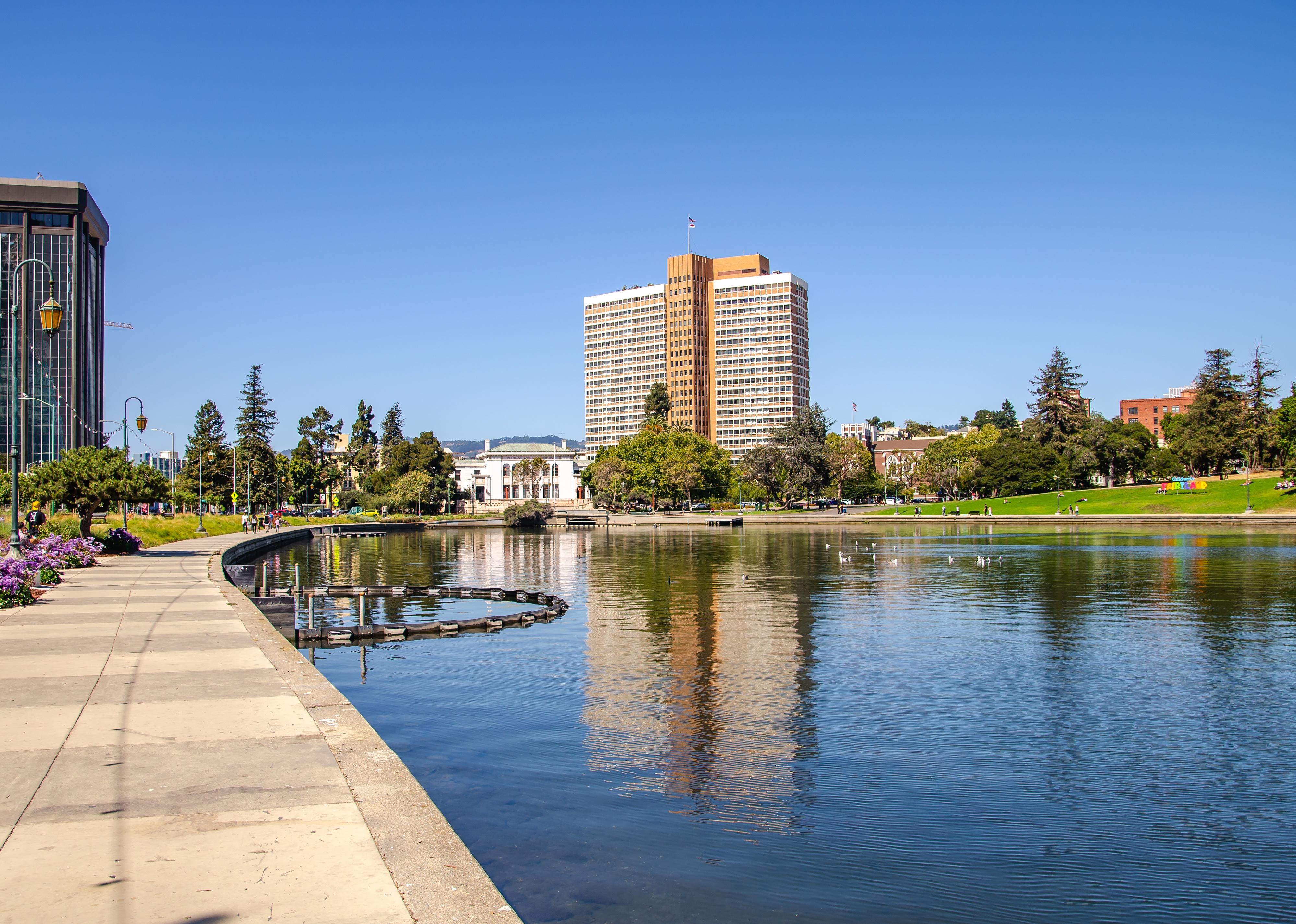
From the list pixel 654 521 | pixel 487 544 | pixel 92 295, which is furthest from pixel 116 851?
pixel 92 295

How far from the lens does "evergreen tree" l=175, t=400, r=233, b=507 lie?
135250 mm

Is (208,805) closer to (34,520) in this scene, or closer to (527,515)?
(34,520)

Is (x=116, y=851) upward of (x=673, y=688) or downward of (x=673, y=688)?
upward

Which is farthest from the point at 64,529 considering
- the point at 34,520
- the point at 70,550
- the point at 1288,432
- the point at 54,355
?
the point at 54,355

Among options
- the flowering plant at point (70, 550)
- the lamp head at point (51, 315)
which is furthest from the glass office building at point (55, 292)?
the lamp head at point (51, 315)

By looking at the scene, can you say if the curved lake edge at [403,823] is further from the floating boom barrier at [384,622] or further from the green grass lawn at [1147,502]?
the green grass lawn at [1147,502]

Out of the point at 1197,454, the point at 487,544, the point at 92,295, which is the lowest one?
the point at 487,544

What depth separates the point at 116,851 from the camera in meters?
7.40

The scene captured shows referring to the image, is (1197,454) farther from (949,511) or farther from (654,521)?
(654,521)

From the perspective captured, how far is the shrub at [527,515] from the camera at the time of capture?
13712cm

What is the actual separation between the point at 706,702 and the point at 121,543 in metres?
38.6

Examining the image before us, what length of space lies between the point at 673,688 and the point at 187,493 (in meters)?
126

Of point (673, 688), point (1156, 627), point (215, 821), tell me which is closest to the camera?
point (215, 821)

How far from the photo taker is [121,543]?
152 ft
